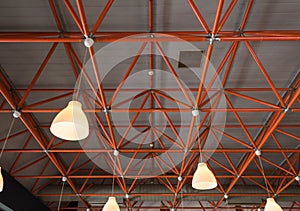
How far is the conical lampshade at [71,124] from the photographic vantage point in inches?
215

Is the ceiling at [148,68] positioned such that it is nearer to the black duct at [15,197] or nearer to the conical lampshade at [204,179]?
the black duct at [15,197]

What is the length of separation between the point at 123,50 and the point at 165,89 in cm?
297

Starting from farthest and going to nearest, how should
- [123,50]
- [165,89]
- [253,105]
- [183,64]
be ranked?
[253,105]
[165,89]
[183,64]
[123,50]

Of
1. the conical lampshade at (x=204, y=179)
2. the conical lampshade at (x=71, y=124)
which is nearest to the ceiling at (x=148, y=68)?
the conical lampshade at (x=71, y=124)

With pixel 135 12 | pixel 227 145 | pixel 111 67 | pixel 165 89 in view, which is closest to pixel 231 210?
pixel 227 145

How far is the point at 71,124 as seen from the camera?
5617 millimetres

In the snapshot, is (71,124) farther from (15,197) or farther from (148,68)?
(15,197)

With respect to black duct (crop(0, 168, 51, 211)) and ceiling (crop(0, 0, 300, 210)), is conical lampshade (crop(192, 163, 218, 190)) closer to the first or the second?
ceiling (crop(0, 0, 300, 210))

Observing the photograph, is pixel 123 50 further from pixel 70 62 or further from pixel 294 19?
pixel 294 19

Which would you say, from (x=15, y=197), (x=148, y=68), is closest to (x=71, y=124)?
(x=148, y=68)

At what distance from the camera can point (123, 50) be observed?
9.95 metres

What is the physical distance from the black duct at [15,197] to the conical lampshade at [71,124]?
980 cm

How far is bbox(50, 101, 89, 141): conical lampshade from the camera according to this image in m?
5.46

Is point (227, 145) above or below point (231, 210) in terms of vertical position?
above
